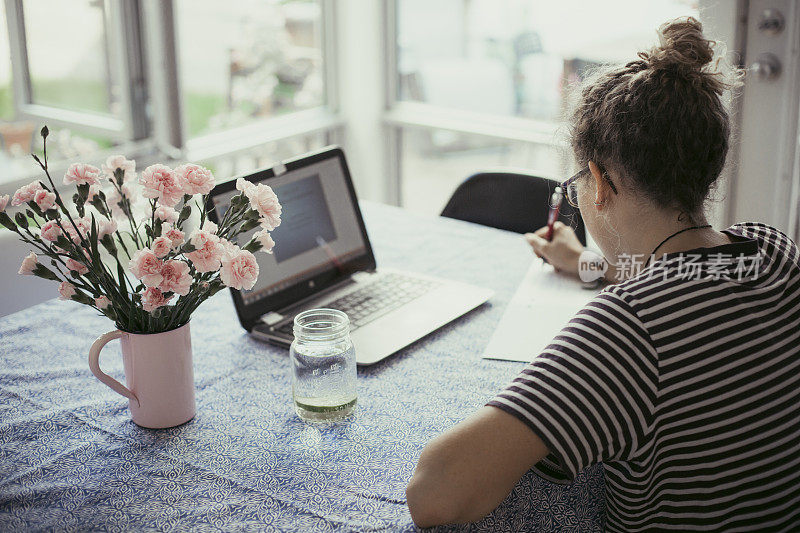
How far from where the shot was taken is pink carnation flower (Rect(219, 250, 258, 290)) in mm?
1109

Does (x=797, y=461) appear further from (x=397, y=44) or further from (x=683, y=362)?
(x=397, y=44)

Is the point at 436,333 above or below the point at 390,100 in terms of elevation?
below

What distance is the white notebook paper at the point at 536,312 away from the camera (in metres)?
1.43

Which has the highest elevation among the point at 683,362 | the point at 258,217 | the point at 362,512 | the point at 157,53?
the point at 157,53

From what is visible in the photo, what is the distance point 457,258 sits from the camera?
186 centimetres

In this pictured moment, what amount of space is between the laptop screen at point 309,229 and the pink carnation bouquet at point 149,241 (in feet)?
1.00

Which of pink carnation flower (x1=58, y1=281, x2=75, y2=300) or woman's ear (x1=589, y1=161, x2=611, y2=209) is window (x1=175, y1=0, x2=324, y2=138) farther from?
woman's ear (x1=589, y1=161, x2=611, y2=209)

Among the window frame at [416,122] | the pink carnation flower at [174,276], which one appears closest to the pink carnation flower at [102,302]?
the pink carnation flower at [174,276]

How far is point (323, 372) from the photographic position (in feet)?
4.03

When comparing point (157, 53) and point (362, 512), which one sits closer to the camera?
point (362, 512)

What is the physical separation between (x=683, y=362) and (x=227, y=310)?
936mm

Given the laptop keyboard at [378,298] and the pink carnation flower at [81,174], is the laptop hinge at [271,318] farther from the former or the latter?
the pink carnation flower at [81,174]

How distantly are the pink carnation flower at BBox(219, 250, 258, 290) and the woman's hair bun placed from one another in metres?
0.61

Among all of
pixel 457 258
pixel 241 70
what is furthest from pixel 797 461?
pixel 241 70
